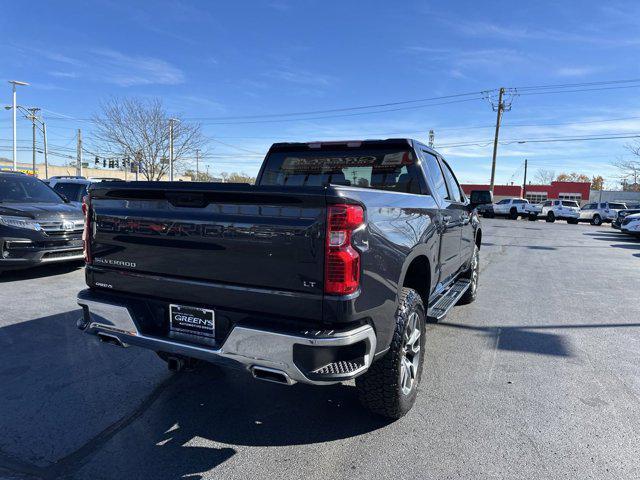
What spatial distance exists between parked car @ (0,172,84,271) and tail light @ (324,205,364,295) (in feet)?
21.1

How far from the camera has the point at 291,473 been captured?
100 inches

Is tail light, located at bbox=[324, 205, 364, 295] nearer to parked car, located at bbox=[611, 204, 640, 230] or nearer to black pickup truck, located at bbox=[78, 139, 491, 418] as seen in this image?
black pickup truck, located at bbox=[78, 139, 491, 418]

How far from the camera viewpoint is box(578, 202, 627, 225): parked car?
3281cm

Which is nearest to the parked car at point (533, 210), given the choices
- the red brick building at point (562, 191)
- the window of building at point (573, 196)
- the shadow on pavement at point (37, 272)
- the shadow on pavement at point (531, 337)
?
the red brick building at point (562, 191)

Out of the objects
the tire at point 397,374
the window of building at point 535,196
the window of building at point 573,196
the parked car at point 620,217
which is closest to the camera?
the tire at point 397,374

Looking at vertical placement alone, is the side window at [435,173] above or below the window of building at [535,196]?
below

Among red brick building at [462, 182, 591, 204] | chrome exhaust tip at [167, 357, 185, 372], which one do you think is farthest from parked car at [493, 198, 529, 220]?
chrome exhaust tip at [167, 357, 185, 372]

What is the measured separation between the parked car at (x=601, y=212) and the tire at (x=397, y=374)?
3527 centimetres

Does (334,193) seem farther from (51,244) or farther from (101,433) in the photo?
(51,244)

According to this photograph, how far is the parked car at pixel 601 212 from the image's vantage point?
32.8 metres

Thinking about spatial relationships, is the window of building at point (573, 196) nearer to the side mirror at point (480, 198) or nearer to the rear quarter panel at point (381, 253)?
the side mirror at point (480, 198)

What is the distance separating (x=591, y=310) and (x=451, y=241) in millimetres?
3115

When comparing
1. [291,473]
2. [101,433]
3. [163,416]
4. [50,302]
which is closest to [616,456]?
[291,473]

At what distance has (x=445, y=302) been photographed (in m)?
4.45
